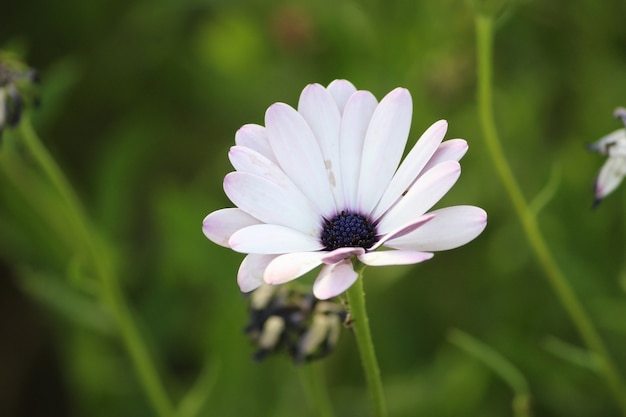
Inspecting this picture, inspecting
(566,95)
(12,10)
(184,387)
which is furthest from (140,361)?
(12,10)

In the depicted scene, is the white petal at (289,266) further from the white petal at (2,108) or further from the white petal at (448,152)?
the white petal at (2,108)

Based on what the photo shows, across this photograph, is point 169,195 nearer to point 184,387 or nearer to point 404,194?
point 184,387

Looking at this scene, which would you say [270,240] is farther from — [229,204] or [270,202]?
[229,204]

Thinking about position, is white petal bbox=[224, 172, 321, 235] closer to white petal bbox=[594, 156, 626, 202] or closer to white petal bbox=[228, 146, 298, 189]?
white petal bbox=[228, 146, 298, 189]

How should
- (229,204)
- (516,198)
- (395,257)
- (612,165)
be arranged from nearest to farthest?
1. (395,257)
2. (612,165)
3. (516,198)
4. (229,204)

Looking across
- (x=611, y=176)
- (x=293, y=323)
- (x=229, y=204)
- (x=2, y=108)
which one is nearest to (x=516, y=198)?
(x=611, y=176)

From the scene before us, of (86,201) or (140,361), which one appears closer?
(140,361)
